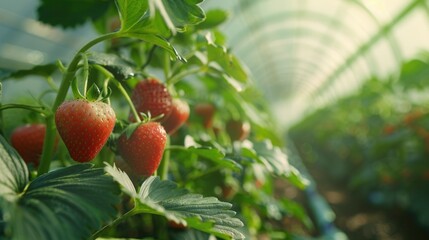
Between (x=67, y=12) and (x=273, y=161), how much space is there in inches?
23.7

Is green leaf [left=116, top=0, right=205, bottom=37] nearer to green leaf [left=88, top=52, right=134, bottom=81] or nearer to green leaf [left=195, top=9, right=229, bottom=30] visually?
green leaf [left=88, top=52, right=134, bottom=81]

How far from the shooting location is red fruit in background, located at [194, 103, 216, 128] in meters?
1.36

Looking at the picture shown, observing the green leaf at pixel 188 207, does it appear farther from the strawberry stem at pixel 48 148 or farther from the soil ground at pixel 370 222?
the soil ground at pixel 370 222

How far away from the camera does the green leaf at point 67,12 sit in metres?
1.03

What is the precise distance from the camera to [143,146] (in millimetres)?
688

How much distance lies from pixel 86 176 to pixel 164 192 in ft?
0.41

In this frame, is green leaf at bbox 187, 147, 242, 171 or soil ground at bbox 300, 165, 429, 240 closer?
green leaf at bbox 187, 147, 242, 171

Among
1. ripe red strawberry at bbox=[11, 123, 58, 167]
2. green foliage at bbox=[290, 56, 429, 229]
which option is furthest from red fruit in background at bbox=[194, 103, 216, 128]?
green foliage at bbox=[290, 56, 429, 229]

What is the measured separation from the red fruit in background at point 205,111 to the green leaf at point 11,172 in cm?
83

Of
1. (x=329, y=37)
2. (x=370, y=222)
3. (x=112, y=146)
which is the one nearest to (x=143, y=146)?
(x=112, y=146)

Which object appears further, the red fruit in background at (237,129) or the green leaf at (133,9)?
the red fruit in background at (237,129)

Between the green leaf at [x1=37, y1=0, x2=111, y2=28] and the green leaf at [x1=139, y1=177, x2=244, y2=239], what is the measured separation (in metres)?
0.57

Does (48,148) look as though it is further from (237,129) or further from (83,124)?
(237,129)

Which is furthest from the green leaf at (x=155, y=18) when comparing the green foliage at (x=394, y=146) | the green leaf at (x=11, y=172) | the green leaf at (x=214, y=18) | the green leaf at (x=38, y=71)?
the green foliage at (x=394, y=146)
